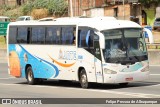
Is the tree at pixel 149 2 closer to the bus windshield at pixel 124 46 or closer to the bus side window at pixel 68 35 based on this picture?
the bus side window at pixel 68 35

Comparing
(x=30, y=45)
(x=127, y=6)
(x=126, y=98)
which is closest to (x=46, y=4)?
(x=127, y=6)

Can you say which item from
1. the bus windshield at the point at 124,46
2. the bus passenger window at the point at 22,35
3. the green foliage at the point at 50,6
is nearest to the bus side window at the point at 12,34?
the bus passenger window at the point at 22,35

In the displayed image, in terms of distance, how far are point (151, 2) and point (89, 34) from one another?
5163cm

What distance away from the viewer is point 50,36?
24.0 m

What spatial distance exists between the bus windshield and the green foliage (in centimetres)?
6006

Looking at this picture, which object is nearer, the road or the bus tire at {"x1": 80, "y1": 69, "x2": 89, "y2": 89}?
the road

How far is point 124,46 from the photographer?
21.1m

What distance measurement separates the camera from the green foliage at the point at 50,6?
81.5m

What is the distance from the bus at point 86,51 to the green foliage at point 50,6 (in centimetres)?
5590

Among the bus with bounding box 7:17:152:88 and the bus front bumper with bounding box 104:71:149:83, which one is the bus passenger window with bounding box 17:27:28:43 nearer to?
the bus with bounding box 7:17:152:88

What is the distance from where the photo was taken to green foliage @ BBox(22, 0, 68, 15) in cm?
8150

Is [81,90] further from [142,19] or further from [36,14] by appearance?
[36,14]

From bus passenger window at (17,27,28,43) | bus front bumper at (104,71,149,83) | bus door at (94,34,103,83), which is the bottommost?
bus front bumper at (104,71,149,83)

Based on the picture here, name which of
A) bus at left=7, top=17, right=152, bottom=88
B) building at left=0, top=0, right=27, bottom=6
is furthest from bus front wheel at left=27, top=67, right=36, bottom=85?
building at left=0, top=0, right=27, bottom=6
